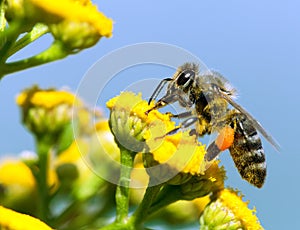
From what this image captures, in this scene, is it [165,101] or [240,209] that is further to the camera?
[240,209]

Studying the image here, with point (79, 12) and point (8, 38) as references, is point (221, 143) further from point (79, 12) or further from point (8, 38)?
point (8, 38)

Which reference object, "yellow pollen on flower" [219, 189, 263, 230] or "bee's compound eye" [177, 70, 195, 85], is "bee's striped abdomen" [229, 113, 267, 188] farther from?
"bee's compound eye" [177, 70, 195, 85]

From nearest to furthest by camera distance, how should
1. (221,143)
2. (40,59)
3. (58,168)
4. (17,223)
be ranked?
(17,223) → (40,59) → (221,143) → (58,168)

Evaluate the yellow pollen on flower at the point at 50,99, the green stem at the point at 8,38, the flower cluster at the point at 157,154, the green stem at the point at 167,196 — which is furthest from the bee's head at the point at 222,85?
the green stem at the point at 8,38

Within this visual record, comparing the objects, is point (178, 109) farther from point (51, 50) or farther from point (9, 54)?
point (9, 54)

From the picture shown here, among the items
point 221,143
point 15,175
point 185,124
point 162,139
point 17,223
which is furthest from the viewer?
point 15,175

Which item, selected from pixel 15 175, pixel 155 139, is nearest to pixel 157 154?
pixel 155 139

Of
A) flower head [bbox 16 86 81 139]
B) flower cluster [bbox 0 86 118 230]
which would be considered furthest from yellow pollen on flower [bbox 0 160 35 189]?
flower head [bbox 16 86 81 139]

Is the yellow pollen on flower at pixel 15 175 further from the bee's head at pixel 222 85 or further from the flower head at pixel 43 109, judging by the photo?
the bee's head at pixel 222 85
